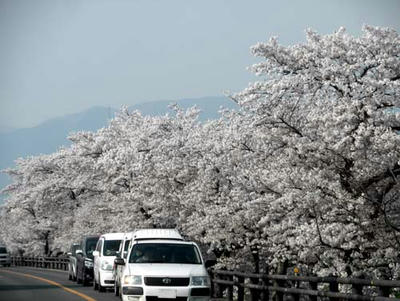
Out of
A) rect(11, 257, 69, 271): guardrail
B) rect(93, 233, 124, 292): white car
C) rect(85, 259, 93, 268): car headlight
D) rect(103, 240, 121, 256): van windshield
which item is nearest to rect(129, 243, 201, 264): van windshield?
rect(93, 233, 124, 292): white car

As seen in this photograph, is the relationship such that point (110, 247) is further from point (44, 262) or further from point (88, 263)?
point (44, 262)

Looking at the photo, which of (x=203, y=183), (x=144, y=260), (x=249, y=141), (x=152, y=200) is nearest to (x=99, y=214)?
(x=152, y=200)

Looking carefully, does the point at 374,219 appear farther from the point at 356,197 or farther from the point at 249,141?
the point at 249,141

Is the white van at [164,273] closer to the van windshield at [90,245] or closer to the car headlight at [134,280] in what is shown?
the car headlight at [134,280]

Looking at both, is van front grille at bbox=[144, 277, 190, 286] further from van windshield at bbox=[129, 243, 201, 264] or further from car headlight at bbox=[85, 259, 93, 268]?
car headlight at bbox=[85, 259, 93, 268]

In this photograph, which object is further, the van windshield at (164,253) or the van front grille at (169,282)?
the van windshield at (164,253)

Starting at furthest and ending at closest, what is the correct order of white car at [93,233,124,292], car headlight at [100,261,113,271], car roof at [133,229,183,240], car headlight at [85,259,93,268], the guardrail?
the guardrail < car headlight at [85,259,93,268] < car headlight at [100,261,113,271] < white car at [93,233,124,292] < car roof at [133,229,183,240]

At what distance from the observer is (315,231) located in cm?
1967

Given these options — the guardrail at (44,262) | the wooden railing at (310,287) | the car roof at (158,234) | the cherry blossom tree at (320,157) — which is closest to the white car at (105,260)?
the cherry blossom tree at (320,157)

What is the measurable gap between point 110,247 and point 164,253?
9.49 meters

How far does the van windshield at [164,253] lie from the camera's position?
19266mm

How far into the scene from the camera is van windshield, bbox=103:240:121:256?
92.3ft

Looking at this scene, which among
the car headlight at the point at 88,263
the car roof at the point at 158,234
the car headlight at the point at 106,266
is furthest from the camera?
the car headlight at the point at 88,263

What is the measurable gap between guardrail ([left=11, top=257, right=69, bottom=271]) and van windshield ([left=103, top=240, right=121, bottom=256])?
33.5m
